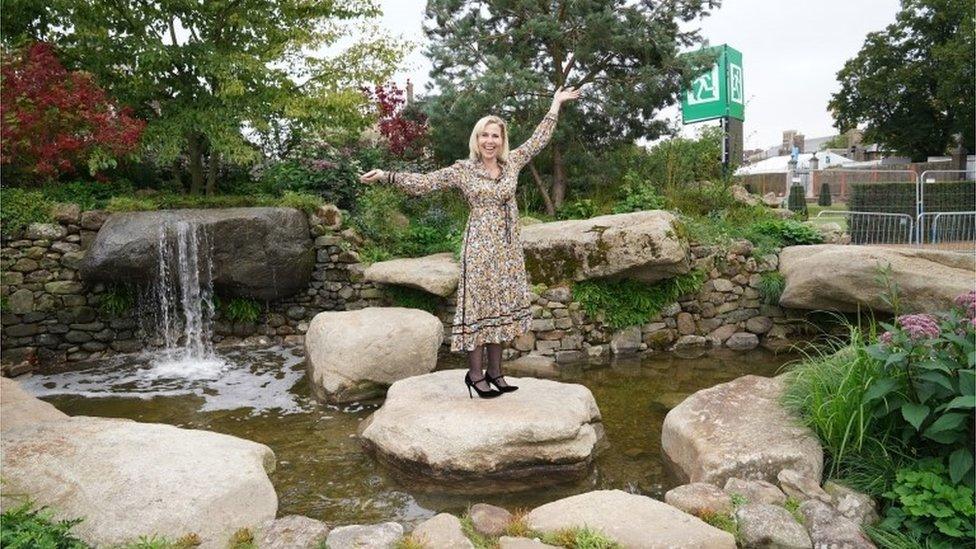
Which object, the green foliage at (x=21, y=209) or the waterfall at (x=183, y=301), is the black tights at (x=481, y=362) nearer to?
the waterfall at (x=183, y=301)

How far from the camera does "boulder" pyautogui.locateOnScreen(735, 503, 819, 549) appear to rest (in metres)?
3.10

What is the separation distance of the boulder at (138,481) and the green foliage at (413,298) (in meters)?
4.30

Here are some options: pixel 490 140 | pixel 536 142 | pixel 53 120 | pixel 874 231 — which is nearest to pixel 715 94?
pixel 874 231

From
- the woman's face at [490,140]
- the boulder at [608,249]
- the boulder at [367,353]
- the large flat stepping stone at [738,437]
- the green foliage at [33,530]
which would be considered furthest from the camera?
the boulder at [608,249]

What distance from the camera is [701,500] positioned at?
11.4ft

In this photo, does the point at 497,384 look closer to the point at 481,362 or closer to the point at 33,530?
the point at 481,362

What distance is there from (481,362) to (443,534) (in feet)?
5.57

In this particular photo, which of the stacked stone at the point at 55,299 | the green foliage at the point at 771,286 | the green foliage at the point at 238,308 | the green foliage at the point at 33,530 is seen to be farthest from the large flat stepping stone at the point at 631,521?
the stacked stone at the point at 55,299

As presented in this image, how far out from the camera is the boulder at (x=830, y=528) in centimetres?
307

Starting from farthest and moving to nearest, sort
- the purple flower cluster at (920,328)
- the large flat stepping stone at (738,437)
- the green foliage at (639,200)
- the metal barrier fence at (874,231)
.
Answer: the metal barrier fence at (874,231), the green foliage at (639,200), the large flat stepping stone at (738,437), the purple flower cluster at (920,328)

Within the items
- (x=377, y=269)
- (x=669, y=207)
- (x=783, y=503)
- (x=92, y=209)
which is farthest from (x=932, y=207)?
(x=92, y=209)

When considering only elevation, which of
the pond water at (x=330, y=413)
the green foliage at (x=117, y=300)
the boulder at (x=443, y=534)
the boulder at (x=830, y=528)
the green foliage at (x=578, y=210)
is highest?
the green foliage at (x=578, y=210)

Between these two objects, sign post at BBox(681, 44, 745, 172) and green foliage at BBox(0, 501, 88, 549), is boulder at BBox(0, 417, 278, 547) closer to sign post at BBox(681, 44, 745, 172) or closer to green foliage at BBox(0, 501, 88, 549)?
green foliage at BBox(0, 501, 88, 549)

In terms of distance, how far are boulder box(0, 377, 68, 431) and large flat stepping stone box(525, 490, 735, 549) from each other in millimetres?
3381
